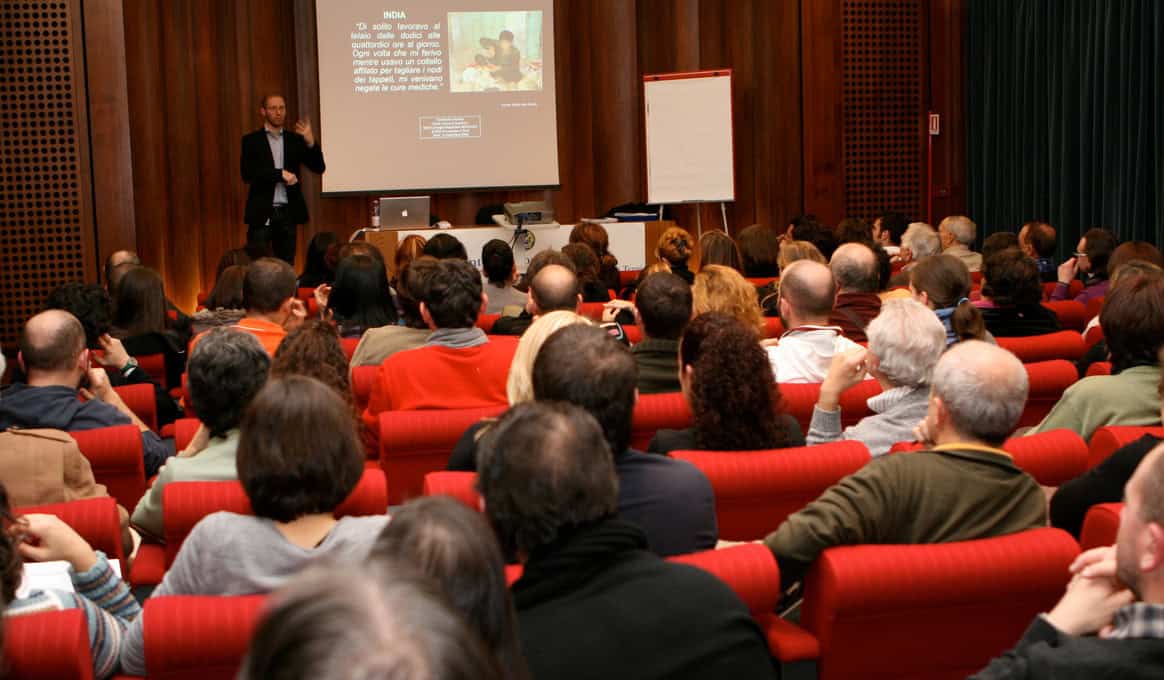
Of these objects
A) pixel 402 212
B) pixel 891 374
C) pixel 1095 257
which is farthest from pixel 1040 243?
pixel 891 374

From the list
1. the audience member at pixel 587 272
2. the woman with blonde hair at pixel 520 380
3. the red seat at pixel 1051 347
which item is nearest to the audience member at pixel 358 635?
the woman with blonde hair at pixel 520 380

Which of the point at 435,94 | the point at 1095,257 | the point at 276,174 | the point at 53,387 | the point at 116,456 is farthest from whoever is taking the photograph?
the point at 435,94

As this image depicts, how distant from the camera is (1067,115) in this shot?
10.7 m

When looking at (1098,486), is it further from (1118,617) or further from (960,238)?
(960,238)

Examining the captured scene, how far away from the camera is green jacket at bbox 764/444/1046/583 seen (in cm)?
260

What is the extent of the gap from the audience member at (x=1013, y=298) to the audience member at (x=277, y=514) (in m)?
3.92

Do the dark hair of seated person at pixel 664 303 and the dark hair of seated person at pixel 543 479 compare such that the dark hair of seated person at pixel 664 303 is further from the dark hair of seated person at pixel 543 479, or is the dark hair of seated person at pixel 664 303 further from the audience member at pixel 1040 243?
the audience member at pixel 1040 243

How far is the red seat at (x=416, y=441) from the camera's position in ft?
12.8

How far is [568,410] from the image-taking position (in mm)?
2189

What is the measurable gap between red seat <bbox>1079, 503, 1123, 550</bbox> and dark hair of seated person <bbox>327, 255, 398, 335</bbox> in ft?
13.3

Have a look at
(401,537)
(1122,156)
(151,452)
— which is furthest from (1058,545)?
(1122,156)

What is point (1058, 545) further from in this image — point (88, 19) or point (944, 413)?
point (88, 19)

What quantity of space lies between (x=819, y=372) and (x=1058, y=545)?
224 cm

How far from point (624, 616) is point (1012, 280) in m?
4.27
